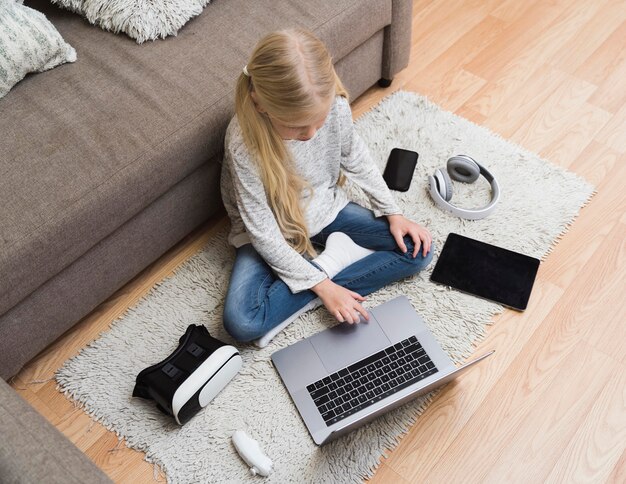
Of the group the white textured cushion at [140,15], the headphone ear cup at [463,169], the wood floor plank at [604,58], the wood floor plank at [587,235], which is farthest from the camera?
the wood floor plank at [604,58]

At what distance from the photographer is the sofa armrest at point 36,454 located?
894 millimetres

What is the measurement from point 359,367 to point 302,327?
0.18m

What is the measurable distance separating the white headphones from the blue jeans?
0.55 feet

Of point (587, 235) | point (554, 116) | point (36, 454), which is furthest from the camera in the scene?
point (554, 116)

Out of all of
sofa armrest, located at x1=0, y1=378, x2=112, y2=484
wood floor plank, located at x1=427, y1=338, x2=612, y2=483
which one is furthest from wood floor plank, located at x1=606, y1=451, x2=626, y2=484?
sofa armrest, located at x1=0, y1=378, x2=112, y2=484

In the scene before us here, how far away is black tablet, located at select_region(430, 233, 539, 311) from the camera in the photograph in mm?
1528

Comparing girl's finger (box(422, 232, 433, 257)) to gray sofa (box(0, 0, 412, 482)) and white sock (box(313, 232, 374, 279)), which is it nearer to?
white sock (box(313, 232, 374, 279))

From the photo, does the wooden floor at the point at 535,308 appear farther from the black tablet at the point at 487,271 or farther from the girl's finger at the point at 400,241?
the girl's finger at the point at 400,241

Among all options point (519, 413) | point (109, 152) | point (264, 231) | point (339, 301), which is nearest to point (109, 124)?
point (109, 152)

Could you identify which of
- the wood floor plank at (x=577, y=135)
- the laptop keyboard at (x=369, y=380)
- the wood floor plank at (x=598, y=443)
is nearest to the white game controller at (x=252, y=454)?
the laptop keyboard at (x=369, y=380)

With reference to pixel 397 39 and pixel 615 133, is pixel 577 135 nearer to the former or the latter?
pixel 615 133

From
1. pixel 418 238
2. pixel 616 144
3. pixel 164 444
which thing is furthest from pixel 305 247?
pixel 616 144

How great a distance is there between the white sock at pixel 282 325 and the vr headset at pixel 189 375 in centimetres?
8

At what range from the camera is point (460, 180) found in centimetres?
173
